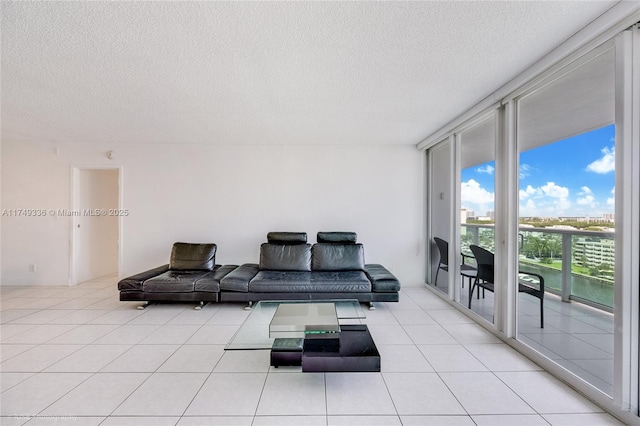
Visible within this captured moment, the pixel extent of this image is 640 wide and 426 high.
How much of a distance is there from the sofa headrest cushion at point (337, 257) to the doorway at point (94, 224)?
377cm

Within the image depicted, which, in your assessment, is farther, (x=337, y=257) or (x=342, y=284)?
(x=337, y=257)

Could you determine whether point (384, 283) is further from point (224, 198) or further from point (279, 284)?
point (224, 198)

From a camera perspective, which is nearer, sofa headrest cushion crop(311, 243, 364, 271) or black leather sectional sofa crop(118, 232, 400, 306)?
black leather sectional sofa crop(118, 232, 400, 306)

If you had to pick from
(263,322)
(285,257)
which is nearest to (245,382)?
(263,322)

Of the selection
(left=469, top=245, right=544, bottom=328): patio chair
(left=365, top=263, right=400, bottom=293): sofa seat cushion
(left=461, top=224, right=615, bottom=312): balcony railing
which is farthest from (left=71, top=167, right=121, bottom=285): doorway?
(left=461, top=224, right=615, bottom=312): balcony railing

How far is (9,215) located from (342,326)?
21.3ft

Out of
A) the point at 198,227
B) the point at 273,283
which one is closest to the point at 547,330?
the point at 273,283

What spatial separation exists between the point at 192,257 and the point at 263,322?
2436mm

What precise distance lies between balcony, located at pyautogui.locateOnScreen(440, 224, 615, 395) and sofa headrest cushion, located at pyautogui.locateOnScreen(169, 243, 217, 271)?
411 cm

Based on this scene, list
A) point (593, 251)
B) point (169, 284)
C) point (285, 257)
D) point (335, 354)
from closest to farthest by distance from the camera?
point (335, 354) < point (593, 251) < point (169, 284) < point (285, 257)

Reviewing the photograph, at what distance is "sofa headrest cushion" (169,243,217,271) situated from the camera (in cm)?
437

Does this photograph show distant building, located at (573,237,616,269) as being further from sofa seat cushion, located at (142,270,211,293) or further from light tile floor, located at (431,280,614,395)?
sofa seat cushion, located at (142,270,211,293)

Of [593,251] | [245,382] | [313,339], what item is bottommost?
[245,382]

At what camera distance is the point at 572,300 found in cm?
317
